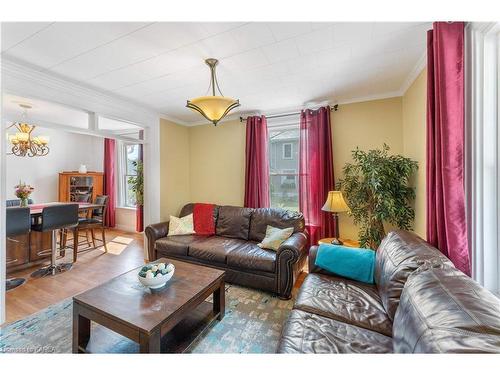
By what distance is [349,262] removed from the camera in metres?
1.94

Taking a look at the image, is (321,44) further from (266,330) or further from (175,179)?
(175,179)

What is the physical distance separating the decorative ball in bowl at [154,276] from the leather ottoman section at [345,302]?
1.05 m

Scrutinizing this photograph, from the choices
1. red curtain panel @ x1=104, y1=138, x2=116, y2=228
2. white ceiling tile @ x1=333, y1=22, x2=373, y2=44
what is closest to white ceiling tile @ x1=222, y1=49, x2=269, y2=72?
white ceiling tile @ x1=333, y1=22, x2=373, y2=44

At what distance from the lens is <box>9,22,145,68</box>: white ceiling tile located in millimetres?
1616

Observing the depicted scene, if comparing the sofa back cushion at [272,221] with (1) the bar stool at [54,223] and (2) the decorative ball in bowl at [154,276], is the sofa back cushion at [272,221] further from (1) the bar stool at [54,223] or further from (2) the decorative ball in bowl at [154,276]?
(1) the bar stool at [54,223]

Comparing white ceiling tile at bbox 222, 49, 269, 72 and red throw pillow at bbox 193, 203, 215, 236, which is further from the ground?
white ceiling tile at bbox 222, 49, 269, 72

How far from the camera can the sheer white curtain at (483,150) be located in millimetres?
1295

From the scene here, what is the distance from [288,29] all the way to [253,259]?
227 cm

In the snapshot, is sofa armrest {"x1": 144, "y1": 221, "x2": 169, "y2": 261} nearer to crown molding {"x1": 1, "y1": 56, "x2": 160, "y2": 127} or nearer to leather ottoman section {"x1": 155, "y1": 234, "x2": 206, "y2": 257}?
leather ottoman section {"x1": 155, "y1": 234, "x2": 206, "y2": 257}

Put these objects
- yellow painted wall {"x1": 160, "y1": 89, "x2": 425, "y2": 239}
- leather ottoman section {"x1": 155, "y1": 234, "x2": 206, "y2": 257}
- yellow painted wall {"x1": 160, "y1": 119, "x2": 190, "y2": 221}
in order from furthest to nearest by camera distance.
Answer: yellow painted wall {"x1": 160, "y1": 119, "x2": 190, "y2": 221} → leather ottoman section {"x1": 155, "y1": 234, "x2": 206, "y2": 257} → yellow painted wall {"x1": 160, "y1": 89, "x2": 425, "y2": 239}

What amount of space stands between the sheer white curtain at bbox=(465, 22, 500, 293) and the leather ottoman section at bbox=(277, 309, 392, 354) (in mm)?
832
